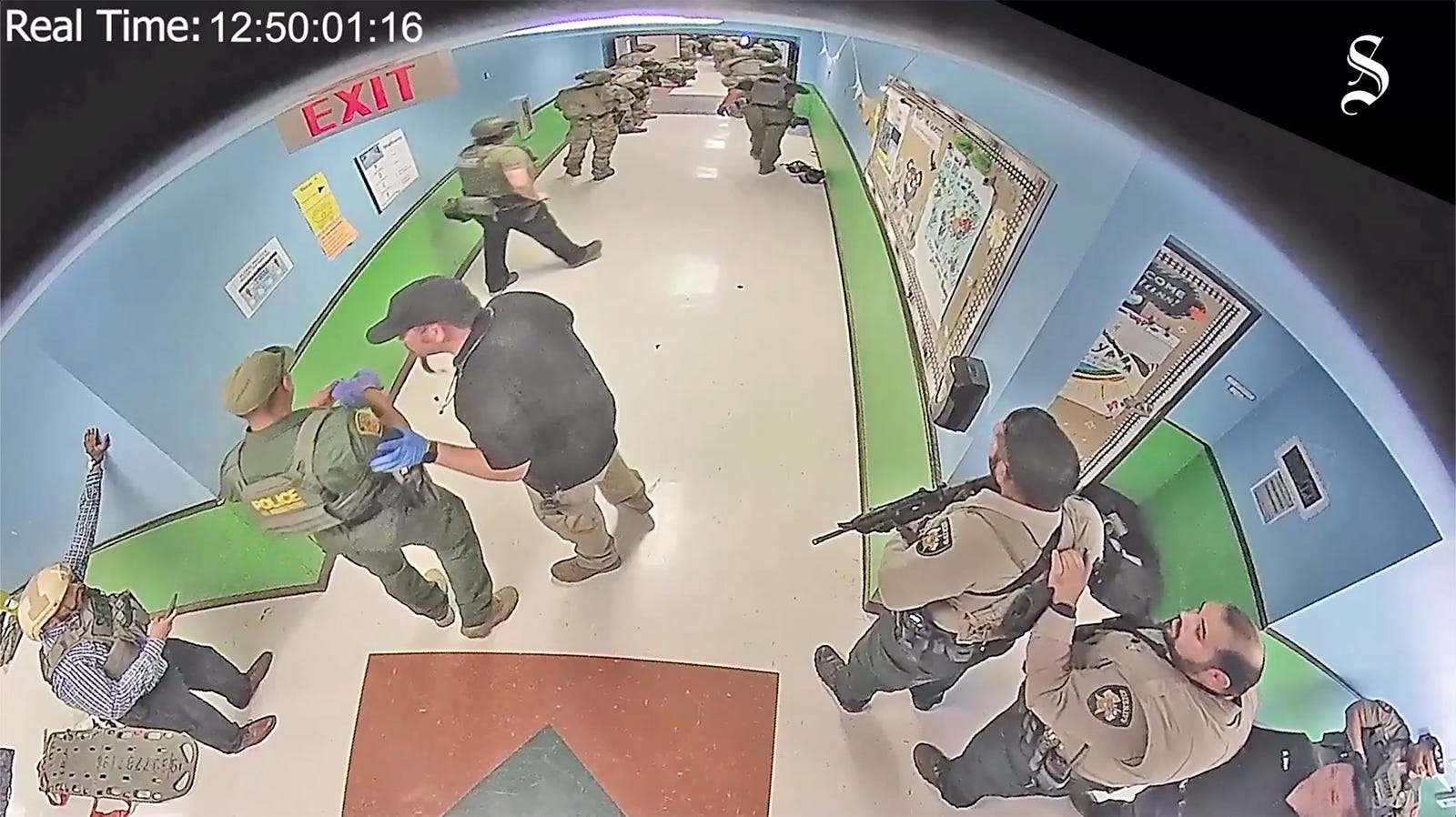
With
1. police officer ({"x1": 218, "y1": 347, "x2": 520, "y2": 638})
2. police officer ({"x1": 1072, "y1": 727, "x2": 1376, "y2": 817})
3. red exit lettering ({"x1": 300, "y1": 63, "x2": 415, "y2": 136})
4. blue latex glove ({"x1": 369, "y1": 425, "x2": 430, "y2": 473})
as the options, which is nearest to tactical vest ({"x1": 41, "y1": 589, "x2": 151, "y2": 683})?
police officer ({"x1": 218, "y1": 347, "x2": 520, "y2": 638})

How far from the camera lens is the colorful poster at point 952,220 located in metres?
1.16

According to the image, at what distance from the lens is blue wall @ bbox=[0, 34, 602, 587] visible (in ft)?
3.31

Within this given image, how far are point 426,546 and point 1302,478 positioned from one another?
2.98ft

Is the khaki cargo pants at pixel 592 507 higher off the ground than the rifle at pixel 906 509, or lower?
lower

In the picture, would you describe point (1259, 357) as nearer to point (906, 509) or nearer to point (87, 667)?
point (906, 509)

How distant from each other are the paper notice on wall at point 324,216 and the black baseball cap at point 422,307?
0.26 feet

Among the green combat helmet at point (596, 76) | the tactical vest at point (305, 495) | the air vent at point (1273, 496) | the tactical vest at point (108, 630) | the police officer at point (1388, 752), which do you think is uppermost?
the green combat helmet at point (596, 76)

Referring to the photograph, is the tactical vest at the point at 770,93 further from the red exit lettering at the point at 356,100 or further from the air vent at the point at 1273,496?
the air vent at the point at 1273,496

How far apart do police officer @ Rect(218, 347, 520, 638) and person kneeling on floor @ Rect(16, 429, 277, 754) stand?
14 cm

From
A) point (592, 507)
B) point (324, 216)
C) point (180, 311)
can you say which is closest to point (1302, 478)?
point (592, 507)

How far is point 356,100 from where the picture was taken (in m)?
0.99

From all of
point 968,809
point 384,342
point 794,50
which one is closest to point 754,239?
point 794,50

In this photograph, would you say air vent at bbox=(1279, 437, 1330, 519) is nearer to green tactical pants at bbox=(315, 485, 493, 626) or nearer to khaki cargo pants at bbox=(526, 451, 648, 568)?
khaki cargo pants at bbox=(526, 451, 648, 568)

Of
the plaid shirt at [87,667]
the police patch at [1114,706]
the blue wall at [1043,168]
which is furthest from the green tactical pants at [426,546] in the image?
the police patch at [1114,706]
